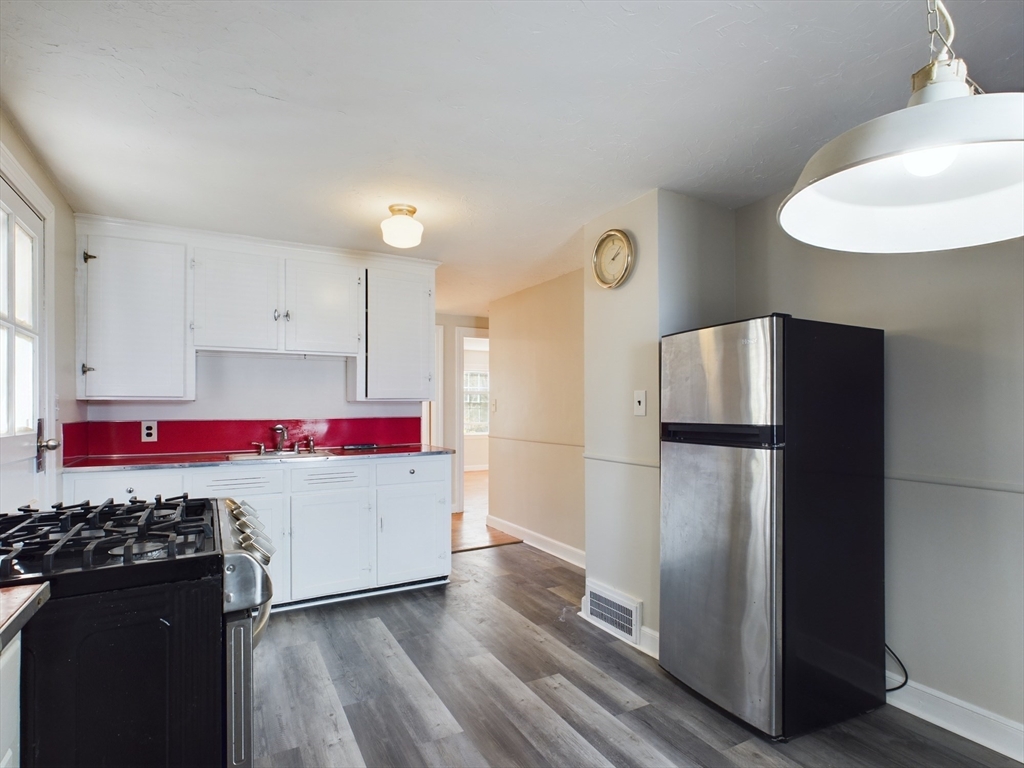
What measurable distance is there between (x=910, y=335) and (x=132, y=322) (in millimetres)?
3859

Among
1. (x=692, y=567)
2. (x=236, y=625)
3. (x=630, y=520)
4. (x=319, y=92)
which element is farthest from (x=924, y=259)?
(x=236, y=625)

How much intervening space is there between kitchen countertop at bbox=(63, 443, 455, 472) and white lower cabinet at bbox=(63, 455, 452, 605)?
0.11 ft

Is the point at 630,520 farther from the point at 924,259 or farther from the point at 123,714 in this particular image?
the point at 123,714

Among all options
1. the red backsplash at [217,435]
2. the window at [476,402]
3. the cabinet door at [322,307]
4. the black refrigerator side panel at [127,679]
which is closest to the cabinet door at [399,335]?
the cabinet door at [322,307]

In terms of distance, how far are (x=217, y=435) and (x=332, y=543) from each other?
1077 mm

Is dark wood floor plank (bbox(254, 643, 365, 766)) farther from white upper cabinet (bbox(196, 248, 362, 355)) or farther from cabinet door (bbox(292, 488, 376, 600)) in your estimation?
white upper cabinet (bbox(196, 248, 362, 355))

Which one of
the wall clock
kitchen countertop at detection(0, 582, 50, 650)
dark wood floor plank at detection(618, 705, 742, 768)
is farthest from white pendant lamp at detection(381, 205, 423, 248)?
dark wood floor plank at detection(618, 705, 742, 768)

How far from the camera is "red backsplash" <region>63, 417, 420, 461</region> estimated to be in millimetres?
3242

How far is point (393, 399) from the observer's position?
3.87 m

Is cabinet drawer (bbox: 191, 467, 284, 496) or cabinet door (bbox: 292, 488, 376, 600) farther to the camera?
cabinet door (bbox: 292, 488, 376, 600)

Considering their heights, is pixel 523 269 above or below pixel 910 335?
above

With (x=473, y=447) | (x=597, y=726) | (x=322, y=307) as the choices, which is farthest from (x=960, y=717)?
(x=473, y=447)

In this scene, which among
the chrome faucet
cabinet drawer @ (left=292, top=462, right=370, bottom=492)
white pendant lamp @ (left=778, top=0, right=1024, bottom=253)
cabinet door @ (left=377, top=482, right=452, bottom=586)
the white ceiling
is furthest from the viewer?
the chrome faucet

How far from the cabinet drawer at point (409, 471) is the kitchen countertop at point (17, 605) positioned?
2.51 meters
